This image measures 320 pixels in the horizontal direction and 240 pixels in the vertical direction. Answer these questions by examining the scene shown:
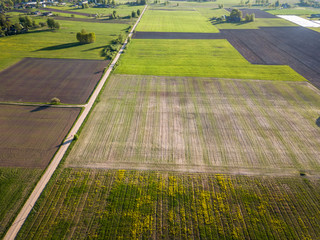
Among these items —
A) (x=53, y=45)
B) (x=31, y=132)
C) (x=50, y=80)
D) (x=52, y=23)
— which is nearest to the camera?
(x=31, y=132)

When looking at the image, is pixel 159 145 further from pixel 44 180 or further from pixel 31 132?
pixel 31 132

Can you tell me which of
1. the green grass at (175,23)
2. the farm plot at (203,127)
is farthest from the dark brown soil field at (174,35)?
the farm plot at (203,127)

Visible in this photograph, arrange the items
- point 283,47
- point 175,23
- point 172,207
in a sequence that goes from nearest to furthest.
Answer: point 172,207 < point 283,47 < point 175,23

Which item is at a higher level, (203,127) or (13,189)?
(203,127)

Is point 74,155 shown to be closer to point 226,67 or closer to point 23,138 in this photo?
point 23,138

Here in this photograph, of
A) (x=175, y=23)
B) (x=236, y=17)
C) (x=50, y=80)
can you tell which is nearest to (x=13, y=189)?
(x=50, y=80)
